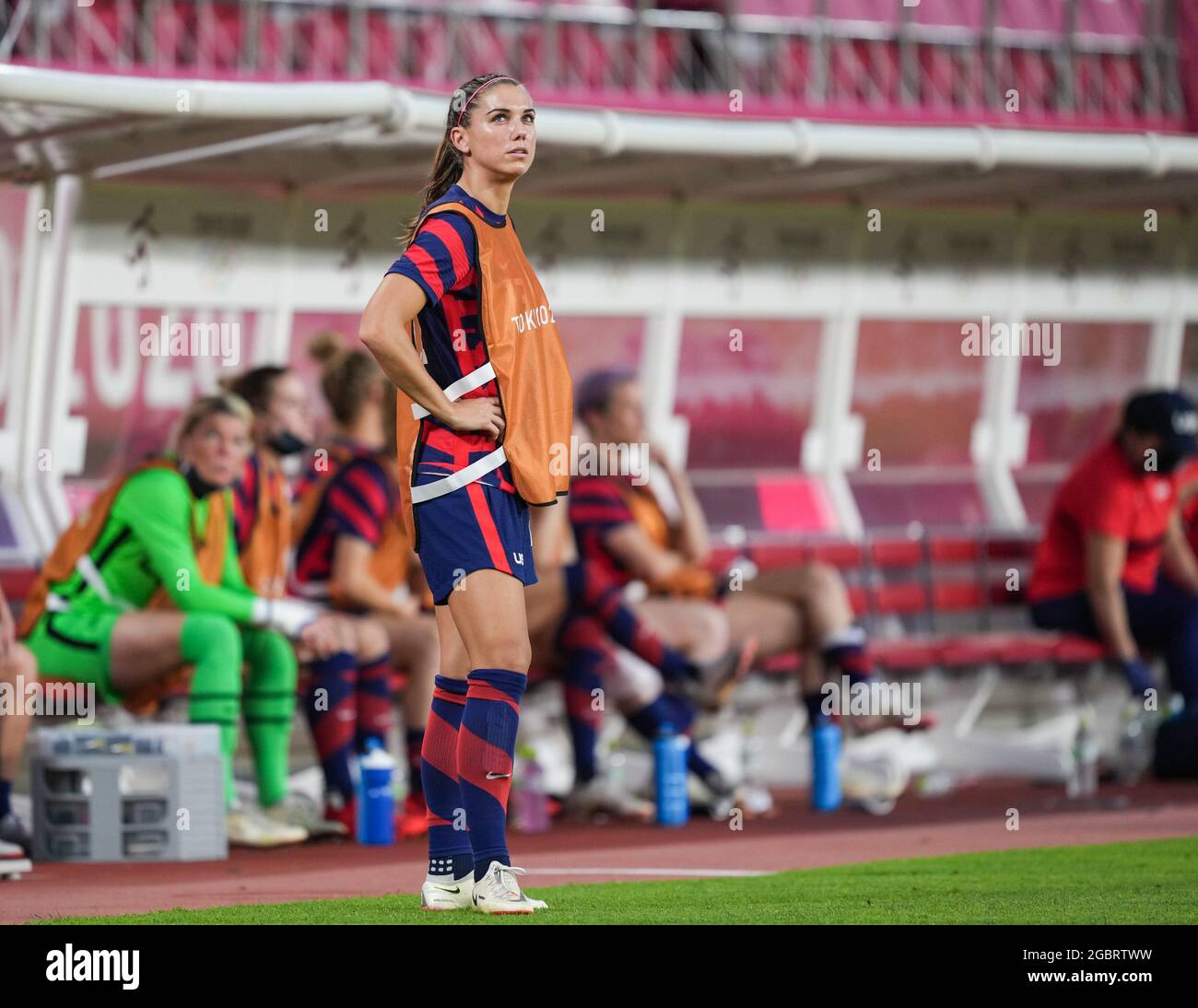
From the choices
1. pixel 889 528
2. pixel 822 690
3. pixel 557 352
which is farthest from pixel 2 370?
pixel 557 352

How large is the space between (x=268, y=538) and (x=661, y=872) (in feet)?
7.88

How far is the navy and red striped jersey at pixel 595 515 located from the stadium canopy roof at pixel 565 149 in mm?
1446

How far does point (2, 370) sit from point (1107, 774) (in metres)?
5.12

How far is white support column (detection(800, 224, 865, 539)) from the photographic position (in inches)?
509

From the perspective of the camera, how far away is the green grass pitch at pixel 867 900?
5.22 metres

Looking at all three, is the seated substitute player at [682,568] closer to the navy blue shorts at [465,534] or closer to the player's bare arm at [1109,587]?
the player's bare arm at [1109,587]

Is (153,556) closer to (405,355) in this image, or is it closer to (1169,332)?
(405,355)

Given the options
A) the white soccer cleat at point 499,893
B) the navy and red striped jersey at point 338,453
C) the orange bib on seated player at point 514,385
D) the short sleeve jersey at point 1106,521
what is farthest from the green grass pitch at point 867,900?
the short sleeve jersey at point 1106,521

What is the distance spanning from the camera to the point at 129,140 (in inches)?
374

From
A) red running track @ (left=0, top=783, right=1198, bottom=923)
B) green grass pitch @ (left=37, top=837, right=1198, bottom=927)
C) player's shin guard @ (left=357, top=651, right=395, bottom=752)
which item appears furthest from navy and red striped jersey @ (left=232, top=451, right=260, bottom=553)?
green grass pitch @ (left=37, top=837, right=1198, bottom=927)

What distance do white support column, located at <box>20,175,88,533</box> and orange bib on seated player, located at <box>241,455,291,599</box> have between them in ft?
6.57

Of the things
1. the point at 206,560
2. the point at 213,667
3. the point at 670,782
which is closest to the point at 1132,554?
the point at 670,782

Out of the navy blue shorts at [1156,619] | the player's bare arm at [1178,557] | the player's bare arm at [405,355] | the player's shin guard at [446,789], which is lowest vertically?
the player's shin guard at [446,789]

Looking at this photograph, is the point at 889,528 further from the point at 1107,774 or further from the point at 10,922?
the point at 10,922
